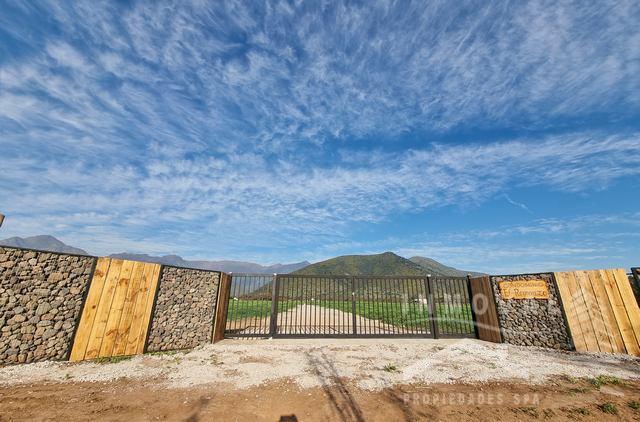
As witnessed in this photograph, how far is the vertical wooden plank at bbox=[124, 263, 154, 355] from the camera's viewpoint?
8.06m

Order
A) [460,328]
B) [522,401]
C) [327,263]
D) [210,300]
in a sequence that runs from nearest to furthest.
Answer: [522,401], [210,300], [460,328], [327,263]

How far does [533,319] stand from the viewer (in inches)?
374

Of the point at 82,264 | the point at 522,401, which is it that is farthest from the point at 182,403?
the point at 522,401

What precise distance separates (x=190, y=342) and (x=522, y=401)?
9461 millimetres

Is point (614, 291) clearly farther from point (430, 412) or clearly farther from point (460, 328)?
point (430, 412)

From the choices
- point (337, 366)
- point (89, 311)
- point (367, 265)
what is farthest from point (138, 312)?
point (367, 265)

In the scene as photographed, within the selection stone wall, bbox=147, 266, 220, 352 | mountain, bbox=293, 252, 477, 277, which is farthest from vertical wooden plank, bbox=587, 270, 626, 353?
mountain, bbox=293, 252, 477, 277

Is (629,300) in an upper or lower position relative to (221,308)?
upper

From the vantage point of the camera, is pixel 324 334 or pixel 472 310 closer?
pixel 324 334

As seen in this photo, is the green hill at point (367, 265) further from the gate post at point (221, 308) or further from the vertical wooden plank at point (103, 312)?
the vertical wooden plank at point (103, 312)

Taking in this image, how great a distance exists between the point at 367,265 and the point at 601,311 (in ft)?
440

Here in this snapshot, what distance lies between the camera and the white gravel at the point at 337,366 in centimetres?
623

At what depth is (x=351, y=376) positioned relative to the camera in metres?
6.62

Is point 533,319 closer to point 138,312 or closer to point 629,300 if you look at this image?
point 629,300
